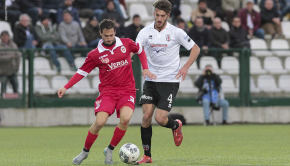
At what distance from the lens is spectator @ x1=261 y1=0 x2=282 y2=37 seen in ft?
80.0

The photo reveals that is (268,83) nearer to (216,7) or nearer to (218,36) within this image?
(218,36)

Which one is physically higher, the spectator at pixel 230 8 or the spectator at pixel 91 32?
the spectator at pixel 230 8

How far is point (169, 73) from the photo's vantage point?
1095 cm

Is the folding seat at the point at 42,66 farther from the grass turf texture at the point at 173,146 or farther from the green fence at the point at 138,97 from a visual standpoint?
the grass turf texture at the point at 173,146

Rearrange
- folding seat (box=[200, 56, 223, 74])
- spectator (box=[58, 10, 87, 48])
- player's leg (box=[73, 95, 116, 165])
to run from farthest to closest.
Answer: folding seat (box=[200, 56, 223, 74]), spectator (box=[58, 10, 87, 48]), player's leg (box=[73, 95, 116, 165])

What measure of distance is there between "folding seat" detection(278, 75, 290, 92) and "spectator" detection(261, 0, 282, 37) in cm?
317

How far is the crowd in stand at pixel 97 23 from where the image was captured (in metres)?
21.0

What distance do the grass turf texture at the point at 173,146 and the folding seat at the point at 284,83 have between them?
1.55m

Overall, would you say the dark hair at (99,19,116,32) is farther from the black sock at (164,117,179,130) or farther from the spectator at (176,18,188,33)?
the spectator at (176,18,188,33)

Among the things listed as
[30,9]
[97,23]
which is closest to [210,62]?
[97,23]

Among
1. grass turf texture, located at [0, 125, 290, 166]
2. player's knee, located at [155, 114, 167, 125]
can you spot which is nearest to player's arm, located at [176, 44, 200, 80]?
player's knee, located at [155, 114, 167, 125]

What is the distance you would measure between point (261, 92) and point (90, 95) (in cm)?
489

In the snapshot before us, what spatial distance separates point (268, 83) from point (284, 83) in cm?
45

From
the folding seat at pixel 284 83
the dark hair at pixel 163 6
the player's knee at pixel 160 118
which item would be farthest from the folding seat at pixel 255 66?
the dark hair at pixel 163 6
